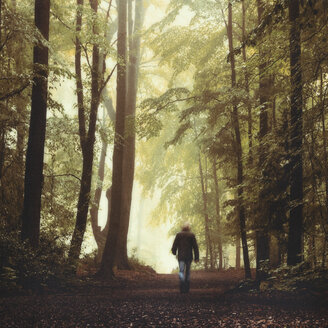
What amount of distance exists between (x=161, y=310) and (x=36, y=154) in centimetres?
458

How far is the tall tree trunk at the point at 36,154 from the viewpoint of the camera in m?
8.08

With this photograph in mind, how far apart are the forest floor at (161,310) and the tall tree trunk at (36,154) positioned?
161 cm

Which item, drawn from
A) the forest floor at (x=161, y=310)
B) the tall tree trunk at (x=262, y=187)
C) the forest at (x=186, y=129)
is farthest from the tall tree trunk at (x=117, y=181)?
the tall tree trunk at (x=262, y=187)

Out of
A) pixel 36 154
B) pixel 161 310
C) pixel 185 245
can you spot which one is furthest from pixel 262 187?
pixel 36 154

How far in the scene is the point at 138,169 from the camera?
22469mm

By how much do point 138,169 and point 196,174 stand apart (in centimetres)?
395

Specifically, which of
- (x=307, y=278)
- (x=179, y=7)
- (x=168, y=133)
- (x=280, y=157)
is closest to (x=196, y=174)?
(x=168, y=133)

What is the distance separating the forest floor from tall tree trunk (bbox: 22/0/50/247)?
161cm

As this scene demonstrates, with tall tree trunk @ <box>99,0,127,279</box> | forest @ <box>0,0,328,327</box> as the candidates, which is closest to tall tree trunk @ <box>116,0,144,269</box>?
forest @ <box>0,0,328,327</box>

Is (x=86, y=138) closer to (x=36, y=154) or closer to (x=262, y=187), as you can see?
(x=36, y=154)

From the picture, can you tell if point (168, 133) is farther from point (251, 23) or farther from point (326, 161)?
point (326, 161)

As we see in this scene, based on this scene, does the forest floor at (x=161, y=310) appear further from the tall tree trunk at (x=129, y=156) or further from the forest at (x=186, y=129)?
the tall tree trunk at (x=129, y=156)

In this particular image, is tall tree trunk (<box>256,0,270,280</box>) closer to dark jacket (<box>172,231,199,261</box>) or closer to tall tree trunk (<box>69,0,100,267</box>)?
dark jacket (<box>172,231,199,261</box>)

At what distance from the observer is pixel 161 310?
5.91 m
